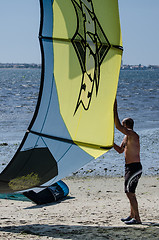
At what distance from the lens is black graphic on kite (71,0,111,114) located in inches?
179

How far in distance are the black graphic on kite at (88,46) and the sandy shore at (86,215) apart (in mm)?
1490

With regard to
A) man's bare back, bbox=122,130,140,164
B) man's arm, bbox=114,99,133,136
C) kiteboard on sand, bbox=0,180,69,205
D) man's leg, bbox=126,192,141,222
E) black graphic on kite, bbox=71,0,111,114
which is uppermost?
black graphic on kite, bbox=71,0,111,114

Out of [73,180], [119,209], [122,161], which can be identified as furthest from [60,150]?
[122,161]

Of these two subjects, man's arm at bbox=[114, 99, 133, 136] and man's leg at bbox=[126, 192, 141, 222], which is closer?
man's arm at bbox=[114, 99, 133, 136]

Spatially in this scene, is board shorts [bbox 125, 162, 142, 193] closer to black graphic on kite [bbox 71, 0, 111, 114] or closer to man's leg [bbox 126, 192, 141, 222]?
man's leg [bbox 126, 192, 141, 222]

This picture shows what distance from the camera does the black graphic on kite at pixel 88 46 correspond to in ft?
14.9

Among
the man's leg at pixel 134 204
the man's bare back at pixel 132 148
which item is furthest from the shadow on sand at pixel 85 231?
the man's bare back at pixel 132 148

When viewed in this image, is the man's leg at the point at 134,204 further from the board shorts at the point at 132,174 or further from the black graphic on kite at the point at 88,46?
the black graphic on kite at the point at 88,46

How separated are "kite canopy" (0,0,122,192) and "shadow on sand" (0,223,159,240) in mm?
874

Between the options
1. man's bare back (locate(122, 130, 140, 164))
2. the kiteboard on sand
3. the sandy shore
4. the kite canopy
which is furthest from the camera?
the kiteboard on sand

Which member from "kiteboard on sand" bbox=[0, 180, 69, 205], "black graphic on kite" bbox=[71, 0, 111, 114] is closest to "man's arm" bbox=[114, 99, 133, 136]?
"black graphic on kite" bbox=[71, 0, 111, 114]

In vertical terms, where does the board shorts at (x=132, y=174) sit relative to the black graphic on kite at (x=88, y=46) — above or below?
below

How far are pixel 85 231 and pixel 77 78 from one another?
179cm

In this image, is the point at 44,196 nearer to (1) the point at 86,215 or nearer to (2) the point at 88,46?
(1) the point at 86,215
